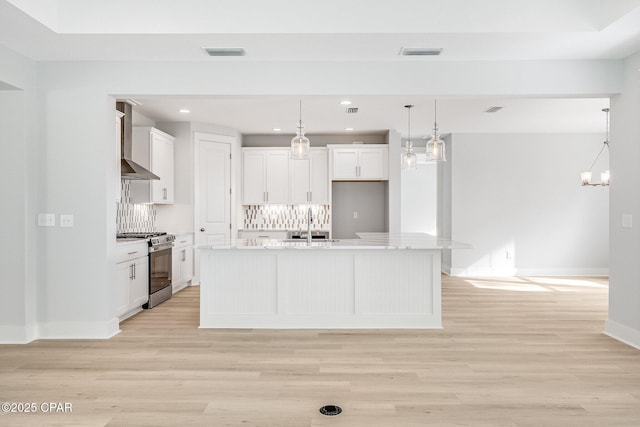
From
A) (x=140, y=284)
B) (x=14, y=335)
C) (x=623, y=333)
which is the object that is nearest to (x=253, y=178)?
(x=140, y=284)

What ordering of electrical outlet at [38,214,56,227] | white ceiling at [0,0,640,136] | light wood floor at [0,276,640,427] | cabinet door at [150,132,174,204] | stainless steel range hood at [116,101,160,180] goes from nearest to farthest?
1. light wood floor at [0,276,640,427]
2. white ceiling at [0,0,640,136]
3. electrical outlet at [38,214,56,227]
4. stainless steel range hood at [116,101,160,180]
5. cabinet door at [150,132,174,204]

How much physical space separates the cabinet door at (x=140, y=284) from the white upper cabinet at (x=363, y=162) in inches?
149

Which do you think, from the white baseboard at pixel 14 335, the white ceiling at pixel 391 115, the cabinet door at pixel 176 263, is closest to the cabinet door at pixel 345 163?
the white ceiling at pixel 391 115

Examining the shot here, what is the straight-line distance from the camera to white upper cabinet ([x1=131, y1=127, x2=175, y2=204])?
6184 mm

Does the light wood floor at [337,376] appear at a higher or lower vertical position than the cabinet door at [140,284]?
lower

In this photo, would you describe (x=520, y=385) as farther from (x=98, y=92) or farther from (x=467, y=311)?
(x=98, y=92)

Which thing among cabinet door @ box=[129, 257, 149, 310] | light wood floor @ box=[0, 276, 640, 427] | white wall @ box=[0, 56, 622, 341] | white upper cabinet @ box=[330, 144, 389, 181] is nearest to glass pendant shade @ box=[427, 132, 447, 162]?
white wall @ box=[0, 56, 622, 341]

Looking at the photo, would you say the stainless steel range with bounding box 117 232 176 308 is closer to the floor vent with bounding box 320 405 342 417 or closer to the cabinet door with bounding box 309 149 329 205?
the cabinet door with bounding box 309 149 329 205

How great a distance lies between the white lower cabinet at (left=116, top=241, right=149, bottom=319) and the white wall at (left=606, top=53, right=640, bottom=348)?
4.79m

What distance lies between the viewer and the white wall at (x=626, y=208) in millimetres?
4020

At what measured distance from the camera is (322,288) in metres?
4.55

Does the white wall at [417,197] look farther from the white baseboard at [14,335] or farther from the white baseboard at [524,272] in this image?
the white baseboard at [14,335]

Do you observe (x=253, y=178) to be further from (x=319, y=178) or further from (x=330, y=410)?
(x=330, y=410)

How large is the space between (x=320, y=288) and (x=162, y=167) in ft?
11.1
